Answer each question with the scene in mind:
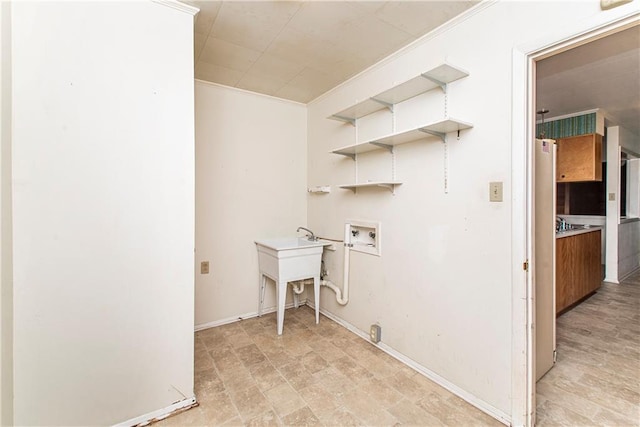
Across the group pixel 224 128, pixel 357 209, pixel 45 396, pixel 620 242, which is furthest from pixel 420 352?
pixel 620 242

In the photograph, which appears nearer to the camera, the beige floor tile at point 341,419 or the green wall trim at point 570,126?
the beige floor tile at point 341,419

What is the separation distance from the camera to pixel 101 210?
1470 millimetres

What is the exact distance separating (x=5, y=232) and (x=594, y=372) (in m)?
3.60

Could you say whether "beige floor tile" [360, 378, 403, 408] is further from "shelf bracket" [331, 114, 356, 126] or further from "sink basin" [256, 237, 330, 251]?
"shelf bracket" [331, 114, 356, 126]

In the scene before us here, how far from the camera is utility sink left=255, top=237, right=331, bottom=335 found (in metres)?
2.55

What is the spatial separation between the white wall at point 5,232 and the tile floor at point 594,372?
8.68 ft

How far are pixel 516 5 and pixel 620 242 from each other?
→ 4676 millimetres

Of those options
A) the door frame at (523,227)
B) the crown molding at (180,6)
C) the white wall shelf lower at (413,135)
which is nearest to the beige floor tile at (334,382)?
the door frame at (523,227)

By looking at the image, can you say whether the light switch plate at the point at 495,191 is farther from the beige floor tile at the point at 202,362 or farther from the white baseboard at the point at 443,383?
the beige floor tile at the point at 202,362

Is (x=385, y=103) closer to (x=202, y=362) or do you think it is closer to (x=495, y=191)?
(x=495, y=191)

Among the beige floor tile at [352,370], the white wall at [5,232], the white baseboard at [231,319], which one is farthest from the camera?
the white baseboard at [231,319]

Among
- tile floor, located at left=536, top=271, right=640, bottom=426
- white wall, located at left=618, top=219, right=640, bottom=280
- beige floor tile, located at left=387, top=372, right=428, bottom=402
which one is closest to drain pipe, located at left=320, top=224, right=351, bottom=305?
beige floor tile, located at left=387, top=372, right=428, bottom=402

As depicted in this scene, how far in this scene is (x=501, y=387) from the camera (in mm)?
1552

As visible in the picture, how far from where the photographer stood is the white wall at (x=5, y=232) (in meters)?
1.23
